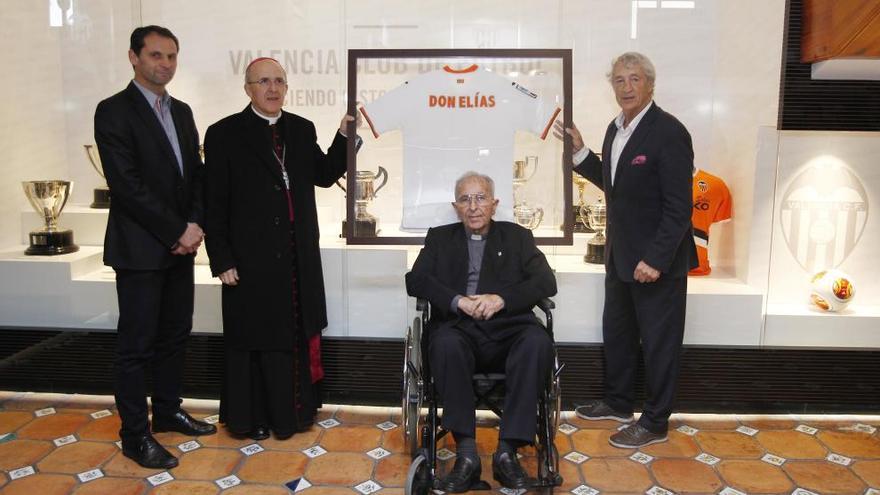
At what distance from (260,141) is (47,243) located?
1.60 m

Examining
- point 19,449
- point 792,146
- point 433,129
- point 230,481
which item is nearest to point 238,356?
point 230,481

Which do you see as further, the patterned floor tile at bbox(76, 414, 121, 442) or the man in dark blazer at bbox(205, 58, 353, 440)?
the patterned floor tile at bbox(76, 414, 121, 442)

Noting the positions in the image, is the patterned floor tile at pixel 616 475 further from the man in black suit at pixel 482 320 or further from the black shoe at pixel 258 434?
the black shoe at pixel 258 434

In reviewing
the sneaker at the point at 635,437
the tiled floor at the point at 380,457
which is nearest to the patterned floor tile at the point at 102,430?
the tiled floor at the point at 380,457

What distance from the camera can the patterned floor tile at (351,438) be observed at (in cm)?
317

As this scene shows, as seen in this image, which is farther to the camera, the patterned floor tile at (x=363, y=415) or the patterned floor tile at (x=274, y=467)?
the patterned floor tile at (x=363, y=415)

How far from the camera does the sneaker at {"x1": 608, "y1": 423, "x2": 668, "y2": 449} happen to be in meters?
3.17

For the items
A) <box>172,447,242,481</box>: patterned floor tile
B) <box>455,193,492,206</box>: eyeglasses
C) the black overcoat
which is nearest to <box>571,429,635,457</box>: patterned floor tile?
<box>455,193,492,206</box>: eyeglasses

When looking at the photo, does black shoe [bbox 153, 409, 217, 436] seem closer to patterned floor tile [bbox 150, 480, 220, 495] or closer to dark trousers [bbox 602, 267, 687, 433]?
patterned floor tile [bbox 150, 480, 220, 495]

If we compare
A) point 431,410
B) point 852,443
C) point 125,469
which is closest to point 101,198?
point 125,469

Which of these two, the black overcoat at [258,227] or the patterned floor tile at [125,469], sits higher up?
the black overcoat at [258,227]

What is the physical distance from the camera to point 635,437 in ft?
10.5

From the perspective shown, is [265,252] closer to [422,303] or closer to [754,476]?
[422,303]

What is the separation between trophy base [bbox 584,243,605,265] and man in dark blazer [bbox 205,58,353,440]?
1.40 meters
